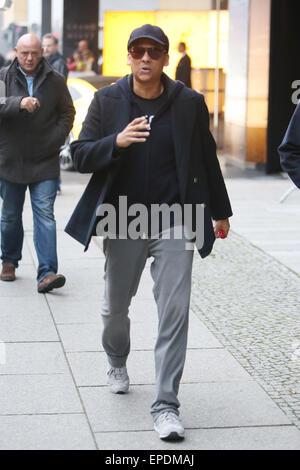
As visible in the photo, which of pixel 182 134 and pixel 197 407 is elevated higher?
pixel 182 134

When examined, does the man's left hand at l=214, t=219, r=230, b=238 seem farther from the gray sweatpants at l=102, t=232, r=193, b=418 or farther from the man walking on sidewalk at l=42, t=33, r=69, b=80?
the man walking on sidewalk at l=42, t=33, r=69, b=80

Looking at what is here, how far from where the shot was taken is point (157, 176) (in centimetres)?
479

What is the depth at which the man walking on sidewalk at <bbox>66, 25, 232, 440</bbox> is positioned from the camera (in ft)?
15.5

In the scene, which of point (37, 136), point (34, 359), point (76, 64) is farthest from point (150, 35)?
point (76, 64)

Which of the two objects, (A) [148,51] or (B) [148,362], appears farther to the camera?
(B) [148,362]

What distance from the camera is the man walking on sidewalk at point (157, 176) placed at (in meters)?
4.73

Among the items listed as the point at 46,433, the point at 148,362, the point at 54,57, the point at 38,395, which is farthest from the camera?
the point at 54,57

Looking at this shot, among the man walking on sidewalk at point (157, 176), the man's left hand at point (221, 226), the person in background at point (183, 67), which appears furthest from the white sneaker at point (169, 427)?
the person in background at point (183, 67)

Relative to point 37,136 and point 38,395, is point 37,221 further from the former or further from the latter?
point 38,395

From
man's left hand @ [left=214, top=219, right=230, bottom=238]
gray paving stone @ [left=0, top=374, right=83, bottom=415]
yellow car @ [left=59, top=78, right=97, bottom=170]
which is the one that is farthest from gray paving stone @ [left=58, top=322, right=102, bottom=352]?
yellow car @ [left=59, top=78, right=97, bottom=170]

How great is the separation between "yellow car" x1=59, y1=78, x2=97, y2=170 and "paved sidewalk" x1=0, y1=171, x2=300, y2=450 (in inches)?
258

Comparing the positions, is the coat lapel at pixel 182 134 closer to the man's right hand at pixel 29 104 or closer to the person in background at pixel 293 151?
the person in background at pixel 293 151

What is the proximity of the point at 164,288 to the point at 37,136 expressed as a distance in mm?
3417

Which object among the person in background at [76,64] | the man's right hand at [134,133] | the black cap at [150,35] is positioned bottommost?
the person in background at [76,64]
